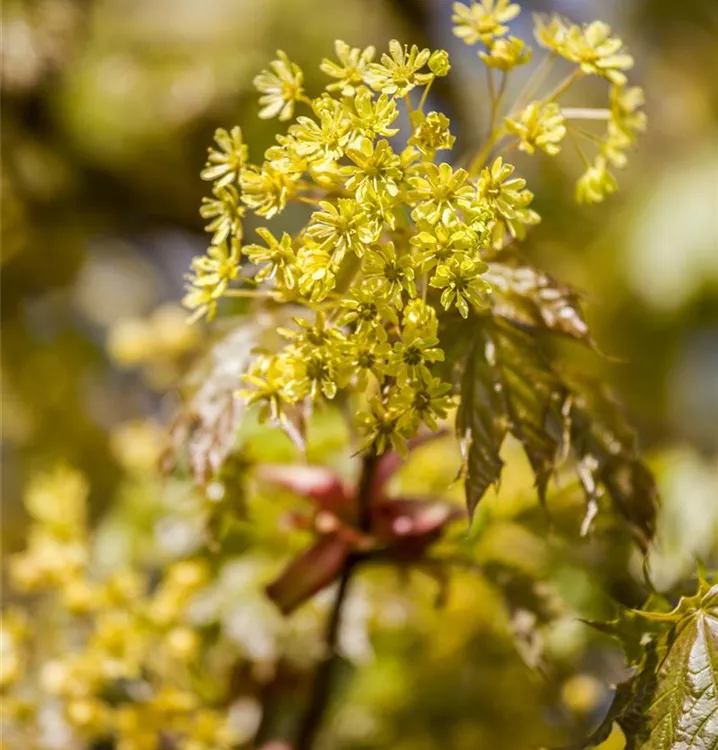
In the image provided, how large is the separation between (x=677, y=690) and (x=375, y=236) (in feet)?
0.85

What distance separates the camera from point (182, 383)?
58cm

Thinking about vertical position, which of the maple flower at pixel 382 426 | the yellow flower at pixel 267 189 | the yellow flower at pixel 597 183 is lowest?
the maple flower at pixel 382 426

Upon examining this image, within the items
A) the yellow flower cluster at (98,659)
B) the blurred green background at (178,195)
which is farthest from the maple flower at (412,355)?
the blurred green background at (178,195)

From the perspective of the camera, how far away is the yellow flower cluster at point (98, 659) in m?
0.61

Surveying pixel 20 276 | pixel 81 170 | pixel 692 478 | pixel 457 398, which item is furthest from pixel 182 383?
pixel 20 276

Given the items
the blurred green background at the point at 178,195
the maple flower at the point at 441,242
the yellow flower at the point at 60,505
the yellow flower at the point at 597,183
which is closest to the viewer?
the maple flower at the point at 441,242

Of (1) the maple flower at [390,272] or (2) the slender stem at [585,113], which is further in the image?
(2) the slender stem at [585,113]

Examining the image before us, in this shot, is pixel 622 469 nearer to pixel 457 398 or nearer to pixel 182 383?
pixel 457 398

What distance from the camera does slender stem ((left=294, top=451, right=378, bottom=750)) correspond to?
57 cm

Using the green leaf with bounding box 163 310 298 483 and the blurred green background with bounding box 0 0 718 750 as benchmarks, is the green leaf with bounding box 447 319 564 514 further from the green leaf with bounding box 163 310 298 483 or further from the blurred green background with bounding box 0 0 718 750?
the blurred green background with bounding box 0 0 718 750

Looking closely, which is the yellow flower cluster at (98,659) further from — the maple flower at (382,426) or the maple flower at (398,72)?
the maple flower at (398,72)

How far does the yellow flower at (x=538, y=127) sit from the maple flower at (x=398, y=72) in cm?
7

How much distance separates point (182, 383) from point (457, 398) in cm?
19

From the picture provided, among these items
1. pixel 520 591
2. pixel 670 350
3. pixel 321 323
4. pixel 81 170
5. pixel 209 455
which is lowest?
pixel 670 350
